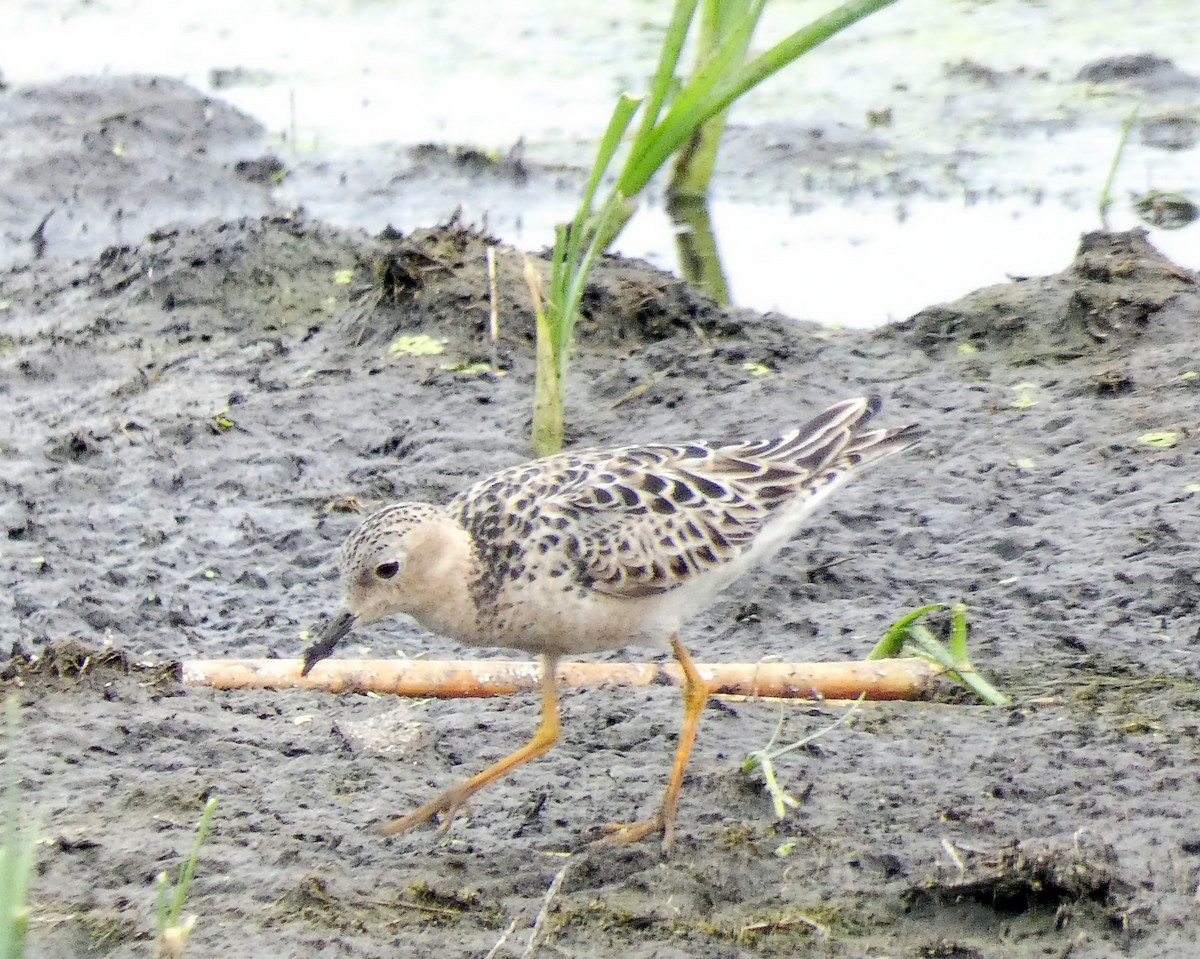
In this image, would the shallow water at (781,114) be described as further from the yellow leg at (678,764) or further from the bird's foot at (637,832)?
the bird's foot at (637,832)

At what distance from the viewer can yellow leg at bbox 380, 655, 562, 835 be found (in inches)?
176

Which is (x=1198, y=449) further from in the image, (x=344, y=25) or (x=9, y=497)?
(x=344, y=25)

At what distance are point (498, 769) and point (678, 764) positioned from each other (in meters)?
0.50

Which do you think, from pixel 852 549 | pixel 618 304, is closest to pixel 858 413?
pixel 852 549

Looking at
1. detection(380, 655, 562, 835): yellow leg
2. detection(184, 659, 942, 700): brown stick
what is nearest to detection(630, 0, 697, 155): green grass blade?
detection(184, 659, 942, 700): brown stick

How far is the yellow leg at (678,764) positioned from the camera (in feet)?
14.3

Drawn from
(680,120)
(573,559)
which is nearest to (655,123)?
(680,120)

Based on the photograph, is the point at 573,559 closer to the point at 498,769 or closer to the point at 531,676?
the point at 498,769

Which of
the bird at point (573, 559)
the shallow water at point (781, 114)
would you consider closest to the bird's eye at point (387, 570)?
the bird at point (573, 559)

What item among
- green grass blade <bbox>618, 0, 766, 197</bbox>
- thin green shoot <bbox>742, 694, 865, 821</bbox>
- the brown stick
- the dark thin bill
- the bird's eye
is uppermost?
green grass blade <bbox>618, 0, 766, 197</bbox>

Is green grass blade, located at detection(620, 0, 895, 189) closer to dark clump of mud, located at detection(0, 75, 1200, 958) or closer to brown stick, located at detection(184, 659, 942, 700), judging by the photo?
dark clump of mud, located at detection(0, 75, 1200, 958)

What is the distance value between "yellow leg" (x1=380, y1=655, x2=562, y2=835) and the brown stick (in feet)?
1.87

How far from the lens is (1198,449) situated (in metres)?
6.54

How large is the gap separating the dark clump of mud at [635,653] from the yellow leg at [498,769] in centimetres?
5
